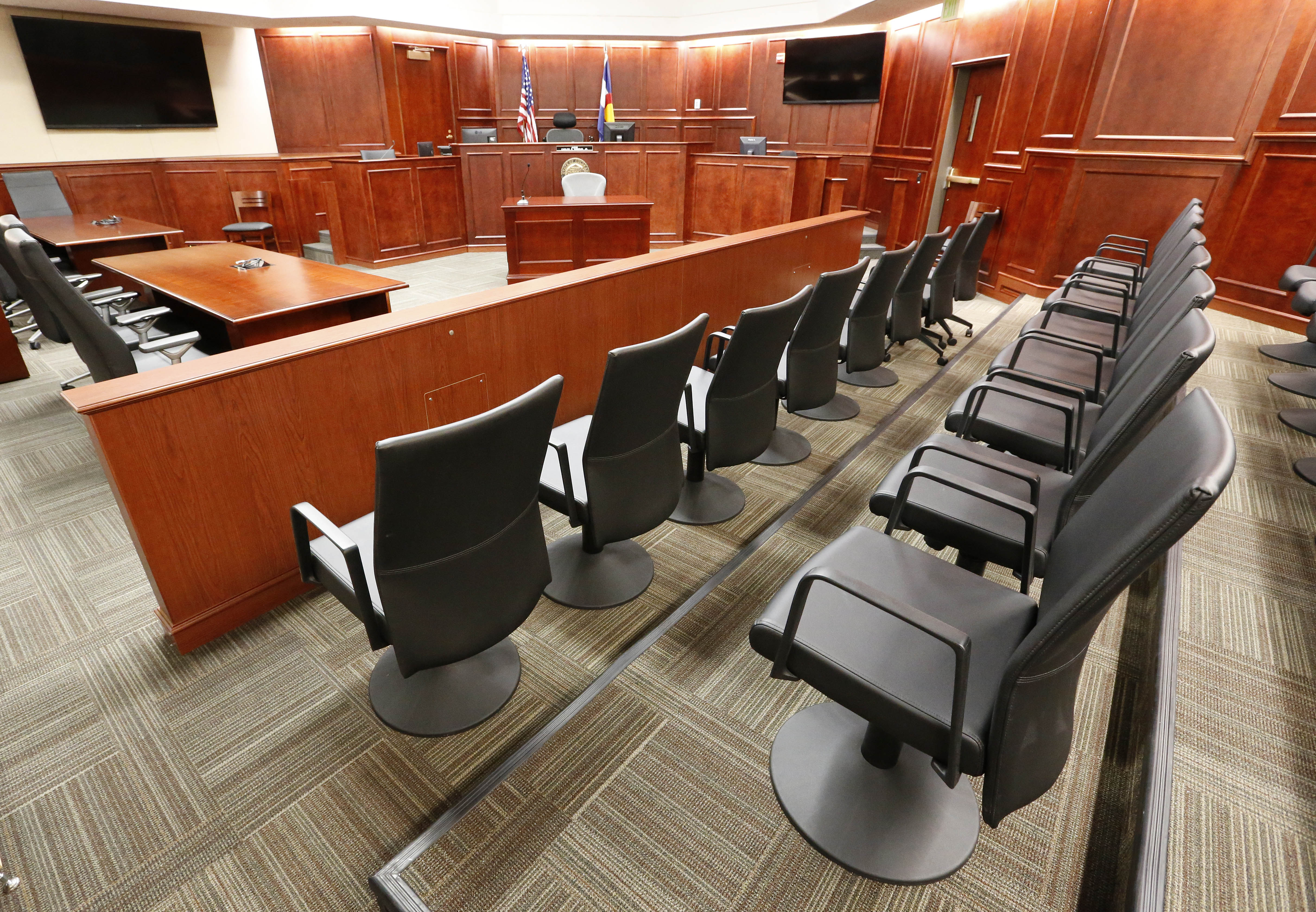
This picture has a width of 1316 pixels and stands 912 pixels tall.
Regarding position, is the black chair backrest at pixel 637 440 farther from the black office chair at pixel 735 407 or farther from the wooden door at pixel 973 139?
the wooden door at pixel 973 139

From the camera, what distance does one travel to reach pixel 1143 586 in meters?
2.18

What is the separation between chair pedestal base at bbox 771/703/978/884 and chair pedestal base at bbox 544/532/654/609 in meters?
0.75

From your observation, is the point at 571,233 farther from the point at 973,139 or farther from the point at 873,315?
the point at 973,139

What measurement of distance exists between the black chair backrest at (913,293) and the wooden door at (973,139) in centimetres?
363

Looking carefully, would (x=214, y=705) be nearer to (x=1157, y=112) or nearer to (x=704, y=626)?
(x=704, y=626)

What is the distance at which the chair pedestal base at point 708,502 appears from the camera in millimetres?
2559

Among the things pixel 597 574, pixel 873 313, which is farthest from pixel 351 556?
pixel 873 313

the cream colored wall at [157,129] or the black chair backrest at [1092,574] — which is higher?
the cream colored wall at [157,129]

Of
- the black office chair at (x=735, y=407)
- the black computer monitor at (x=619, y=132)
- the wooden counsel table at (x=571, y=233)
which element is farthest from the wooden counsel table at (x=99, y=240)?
the black computer monitor at (x=619, y=132)

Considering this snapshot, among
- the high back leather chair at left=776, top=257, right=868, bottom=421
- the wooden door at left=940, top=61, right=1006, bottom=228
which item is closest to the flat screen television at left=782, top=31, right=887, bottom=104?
the wooden door at left=940, top=61, right=1006, bottom=228

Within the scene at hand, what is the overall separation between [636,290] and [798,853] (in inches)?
95.2

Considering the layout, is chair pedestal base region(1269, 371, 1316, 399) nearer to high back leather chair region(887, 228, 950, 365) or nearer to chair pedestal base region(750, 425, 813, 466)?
high back leather chair region(887, 228, 950, 365)

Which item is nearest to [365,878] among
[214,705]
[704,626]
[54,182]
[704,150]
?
[214,705]

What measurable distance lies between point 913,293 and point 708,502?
1.99m
